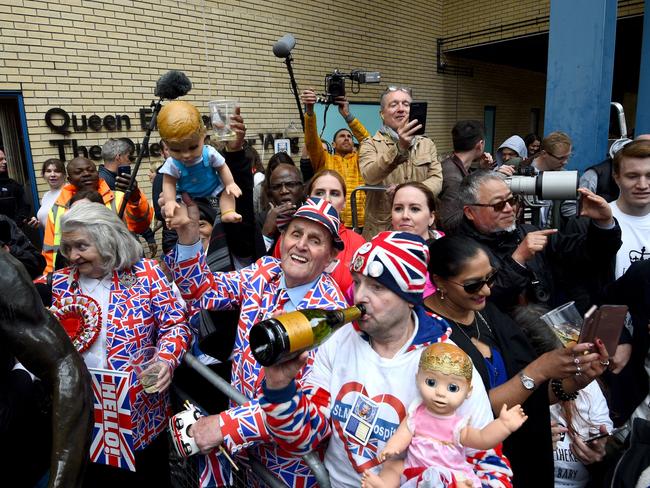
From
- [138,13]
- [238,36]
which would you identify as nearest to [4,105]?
[138,13]

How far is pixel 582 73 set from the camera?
5.22m

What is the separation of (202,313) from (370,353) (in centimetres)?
138

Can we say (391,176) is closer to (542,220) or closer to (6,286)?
(542,220)

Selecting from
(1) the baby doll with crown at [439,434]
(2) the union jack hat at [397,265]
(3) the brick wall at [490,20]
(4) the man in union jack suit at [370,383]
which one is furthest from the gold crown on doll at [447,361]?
(3) the brick wall at [490,20]

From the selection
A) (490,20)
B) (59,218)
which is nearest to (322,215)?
(59,218)

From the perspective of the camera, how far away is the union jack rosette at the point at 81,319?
229 centimetres

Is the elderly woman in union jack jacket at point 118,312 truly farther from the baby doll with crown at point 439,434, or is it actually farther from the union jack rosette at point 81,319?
the baby doll with crown at point 439,434

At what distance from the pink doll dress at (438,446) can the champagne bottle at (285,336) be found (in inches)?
16.9

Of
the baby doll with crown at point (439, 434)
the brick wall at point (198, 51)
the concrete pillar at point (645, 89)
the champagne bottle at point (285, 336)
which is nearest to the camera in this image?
the champagne bottle at point (285, 336)

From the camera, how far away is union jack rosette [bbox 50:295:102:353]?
2295mm

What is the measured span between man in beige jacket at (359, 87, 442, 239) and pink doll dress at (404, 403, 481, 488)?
2.17 metres

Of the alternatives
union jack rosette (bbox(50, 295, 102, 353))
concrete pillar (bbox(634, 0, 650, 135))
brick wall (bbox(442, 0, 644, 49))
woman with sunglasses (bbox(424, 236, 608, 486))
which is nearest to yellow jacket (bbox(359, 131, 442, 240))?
woman with sunglasses (bbox(424, 236, 608, 486))

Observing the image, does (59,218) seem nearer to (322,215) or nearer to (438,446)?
(322,215)

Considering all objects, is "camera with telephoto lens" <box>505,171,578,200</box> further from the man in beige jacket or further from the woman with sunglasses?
the man in beige jacket
